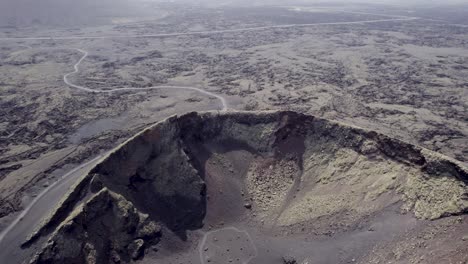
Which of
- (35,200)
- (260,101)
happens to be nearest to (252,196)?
(35,200)

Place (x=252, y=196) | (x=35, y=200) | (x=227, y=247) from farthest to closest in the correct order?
(x=35, y=200) < (x=252, y=196) < (x=227, y=247)

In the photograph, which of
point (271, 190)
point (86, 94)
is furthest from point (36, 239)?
point (86, 94)

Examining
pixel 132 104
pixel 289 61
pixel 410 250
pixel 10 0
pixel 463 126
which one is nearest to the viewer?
pixel 410 250

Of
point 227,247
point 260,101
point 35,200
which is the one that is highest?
point 260,101

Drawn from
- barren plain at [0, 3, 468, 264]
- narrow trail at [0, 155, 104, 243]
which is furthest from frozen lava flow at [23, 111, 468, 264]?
narrow trail at [0, 155, 104, 243]

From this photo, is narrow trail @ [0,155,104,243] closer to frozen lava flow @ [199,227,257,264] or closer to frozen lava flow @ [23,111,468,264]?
frozen lava flow @ [23,111,468,264]

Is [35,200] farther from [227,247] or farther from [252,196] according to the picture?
[252,196]

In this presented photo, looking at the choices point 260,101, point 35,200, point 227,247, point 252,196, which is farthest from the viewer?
point 260,101

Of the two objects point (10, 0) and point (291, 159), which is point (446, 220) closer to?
point (291, 159)

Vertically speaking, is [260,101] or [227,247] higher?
[260,101]
